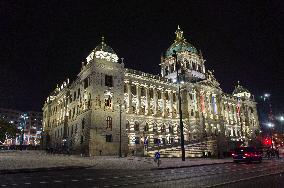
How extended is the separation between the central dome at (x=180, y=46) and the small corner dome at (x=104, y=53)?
100 feet

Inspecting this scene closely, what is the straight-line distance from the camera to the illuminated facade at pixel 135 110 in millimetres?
52188


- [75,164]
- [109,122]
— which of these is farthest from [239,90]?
[75,164]

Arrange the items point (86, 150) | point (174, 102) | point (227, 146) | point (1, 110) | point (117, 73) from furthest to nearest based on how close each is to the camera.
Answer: point (1, 110)
point (174, 102)
point (117, 73)
point (86, 150)
point (227, 146)

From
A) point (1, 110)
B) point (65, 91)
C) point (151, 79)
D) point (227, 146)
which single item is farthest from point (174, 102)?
point (1, 110)

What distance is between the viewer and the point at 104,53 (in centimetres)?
6028

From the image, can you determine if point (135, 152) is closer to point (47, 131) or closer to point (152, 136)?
point (152, 136)

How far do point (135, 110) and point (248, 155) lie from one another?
35758 mm

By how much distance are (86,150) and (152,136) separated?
17.3m


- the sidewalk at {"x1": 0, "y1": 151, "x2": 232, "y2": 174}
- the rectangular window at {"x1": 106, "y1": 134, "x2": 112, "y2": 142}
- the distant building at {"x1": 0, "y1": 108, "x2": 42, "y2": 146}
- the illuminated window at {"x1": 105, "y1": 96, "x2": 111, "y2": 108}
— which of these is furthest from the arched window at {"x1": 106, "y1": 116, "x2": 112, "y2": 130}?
the distant building at {"x1": 0, "y1": 108, "x2": 42, "y2": 146}

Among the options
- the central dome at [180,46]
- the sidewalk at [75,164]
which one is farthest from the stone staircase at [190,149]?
the central dome at [180,46]

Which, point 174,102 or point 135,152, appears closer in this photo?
point 135,152

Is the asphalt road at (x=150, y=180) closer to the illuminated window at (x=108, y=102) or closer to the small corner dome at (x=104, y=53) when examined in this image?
the illuminated window at (x=108, y=102)

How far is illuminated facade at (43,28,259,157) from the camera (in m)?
52.2

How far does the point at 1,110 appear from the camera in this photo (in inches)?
6358
